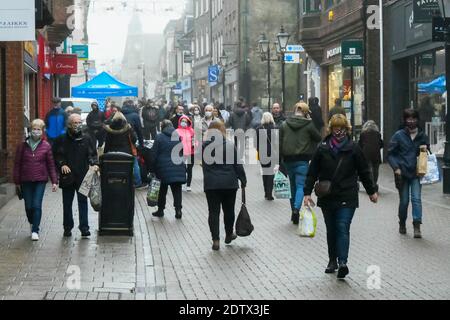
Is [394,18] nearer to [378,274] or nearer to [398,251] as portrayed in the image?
[398,251]

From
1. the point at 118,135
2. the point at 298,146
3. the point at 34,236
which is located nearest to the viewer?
the point at 34,236

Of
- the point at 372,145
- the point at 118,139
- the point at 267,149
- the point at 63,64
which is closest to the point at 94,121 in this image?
the point at 63,64

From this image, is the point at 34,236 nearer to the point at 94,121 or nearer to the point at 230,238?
the point at 230,238

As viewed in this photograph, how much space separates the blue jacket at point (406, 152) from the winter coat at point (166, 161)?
3832mm

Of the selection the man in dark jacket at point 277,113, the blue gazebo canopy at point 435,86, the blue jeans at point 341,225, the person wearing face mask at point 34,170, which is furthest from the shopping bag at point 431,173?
the blue gazebo canopy at point 435,86

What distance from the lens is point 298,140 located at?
14984 millimetres

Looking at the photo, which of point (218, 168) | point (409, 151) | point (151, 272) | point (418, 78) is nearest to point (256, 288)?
point (151, 272)

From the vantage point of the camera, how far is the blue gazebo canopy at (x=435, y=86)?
77.5ft

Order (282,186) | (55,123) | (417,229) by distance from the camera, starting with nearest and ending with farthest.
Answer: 1. (417,229)
2. (282,186)
3. (55,123)

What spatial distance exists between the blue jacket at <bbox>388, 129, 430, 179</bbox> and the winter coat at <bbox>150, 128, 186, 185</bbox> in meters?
3.83

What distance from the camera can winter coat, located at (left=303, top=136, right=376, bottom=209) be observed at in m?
10.2

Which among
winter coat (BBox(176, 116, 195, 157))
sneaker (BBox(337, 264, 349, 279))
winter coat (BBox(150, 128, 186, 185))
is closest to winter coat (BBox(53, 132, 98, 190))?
winter coat (BBox(150, 128, 186, 185))

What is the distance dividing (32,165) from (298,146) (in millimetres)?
4134

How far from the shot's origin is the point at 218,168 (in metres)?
12.6
